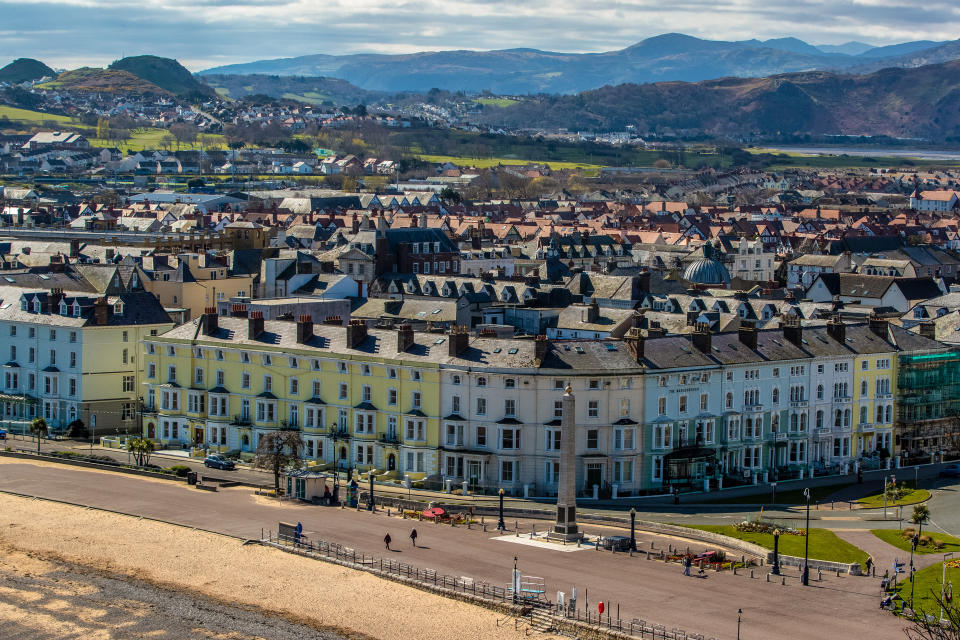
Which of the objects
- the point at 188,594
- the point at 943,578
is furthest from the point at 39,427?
the point at 943,578

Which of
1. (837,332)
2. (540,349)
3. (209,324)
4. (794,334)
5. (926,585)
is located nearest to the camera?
(926,585)

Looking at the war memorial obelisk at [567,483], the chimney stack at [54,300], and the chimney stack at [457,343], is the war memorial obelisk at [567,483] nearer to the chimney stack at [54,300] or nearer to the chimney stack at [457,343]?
the chimney stack at [457,343]

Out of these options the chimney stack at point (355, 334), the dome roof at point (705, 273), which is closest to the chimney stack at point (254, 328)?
the chimney stack at point (355, 334)

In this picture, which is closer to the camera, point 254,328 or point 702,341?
point 702,341

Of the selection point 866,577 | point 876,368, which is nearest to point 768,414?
point 876,368

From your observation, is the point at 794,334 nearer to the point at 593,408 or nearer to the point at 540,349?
the point at 593,408

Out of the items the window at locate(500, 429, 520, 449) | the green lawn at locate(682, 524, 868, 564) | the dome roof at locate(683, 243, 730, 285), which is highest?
the dome roof at locate(683, 243, 730, 285)

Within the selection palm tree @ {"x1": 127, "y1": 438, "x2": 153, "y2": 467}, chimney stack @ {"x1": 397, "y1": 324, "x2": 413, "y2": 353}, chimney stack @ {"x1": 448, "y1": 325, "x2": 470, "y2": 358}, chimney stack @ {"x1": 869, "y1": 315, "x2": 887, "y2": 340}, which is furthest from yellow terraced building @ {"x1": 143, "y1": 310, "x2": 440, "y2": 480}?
chimney stack @ {"x1": 869, "y1": 315, "x2": 887, "y2": 340}

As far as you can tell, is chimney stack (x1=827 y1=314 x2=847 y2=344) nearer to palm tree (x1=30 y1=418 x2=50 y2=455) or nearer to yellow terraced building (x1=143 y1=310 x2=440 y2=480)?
yellow terraced building (x1=143 y1=310 x2=440 y2=480)
